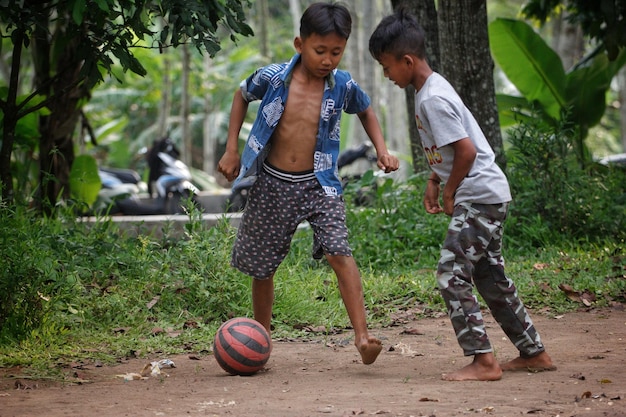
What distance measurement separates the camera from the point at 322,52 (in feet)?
14.1

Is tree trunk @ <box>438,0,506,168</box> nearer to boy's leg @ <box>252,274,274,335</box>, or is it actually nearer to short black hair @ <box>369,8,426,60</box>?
boy's leg @ <box>252,274,274,335</box>

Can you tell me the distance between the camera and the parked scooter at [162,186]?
45.4ft

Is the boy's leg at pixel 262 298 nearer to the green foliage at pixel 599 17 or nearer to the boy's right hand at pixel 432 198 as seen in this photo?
the boy's right hand at pixel 432 198

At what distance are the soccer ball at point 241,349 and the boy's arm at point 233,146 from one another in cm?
77

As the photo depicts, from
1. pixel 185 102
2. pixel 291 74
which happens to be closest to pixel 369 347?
pixel 291 74

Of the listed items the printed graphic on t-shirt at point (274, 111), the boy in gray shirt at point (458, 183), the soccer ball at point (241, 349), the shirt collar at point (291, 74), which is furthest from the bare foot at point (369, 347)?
the shirt collar at point (291, 74)

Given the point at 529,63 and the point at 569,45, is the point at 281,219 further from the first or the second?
the point at 569,45

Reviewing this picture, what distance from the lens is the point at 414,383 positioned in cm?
407

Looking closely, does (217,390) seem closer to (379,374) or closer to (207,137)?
(379,374)

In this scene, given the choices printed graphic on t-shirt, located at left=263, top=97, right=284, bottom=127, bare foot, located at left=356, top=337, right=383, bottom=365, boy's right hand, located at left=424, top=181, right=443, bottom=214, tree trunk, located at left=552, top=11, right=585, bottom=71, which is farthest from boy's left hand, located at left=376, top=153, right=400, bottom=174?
tree trunk, located at left=552, top=11, right=585, bottom=71

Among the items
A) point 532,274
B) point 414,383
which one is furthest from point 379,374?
point 532,274

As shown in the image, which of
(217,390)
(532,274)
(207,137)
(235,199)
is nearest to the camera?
(217,390)

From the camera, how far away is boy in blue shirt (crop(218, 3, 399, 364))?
14.4ft

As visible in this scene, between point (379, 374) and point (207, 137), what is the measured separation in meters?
18.6
